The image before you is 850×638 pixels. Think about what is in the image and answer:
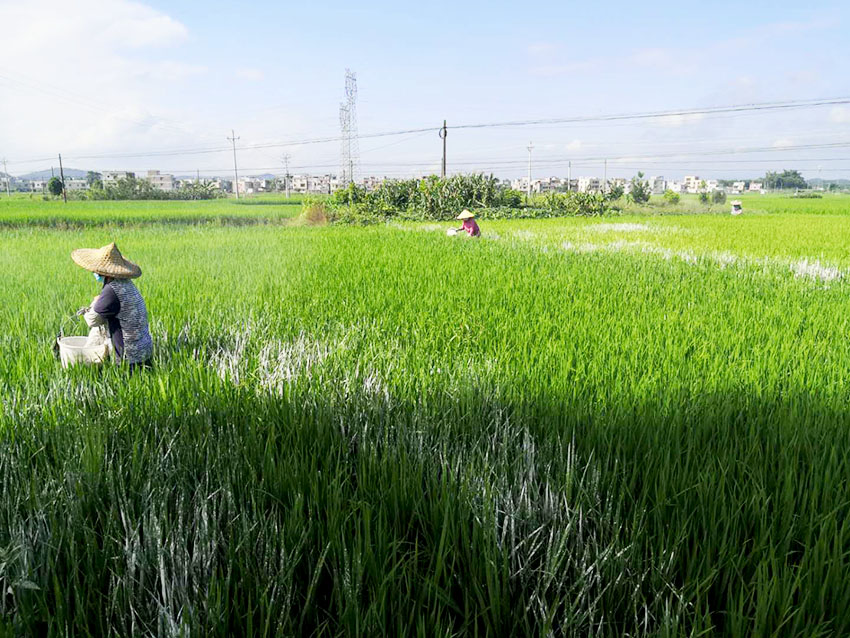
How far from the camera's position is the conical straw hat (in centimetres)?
254

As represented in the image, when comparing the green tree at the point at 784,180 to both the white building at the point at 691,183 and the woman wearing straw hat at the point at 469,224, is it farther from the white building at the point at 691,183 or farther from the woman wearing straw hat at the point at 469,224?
the woman wearing straw hat at the point at 469,224

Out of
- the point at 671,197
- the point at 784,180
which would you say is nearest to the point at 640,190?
the point at 671,197

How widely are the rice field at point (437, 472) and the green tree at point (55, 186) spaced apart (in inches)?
676

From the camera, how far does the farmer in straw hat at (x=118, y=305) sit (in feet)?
8.42

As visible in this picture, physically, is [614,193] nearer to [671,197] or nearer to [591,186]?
[671,197]

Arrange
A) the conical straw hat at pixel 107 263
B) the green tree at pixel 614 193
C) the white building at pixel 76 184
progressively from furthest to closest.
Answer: the green tree at pixel 614 193 → the white building at pixel 76 184 → the conical straw hat at pixel 107 263

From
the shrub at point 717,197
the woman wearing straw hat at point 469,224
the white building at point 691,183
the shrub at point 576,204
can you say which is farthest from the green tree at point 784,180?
the woman wearing straw hat at point 469,224

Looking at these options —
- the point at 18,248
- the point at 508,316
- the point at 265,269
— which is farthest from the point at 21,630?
the point at 18,248

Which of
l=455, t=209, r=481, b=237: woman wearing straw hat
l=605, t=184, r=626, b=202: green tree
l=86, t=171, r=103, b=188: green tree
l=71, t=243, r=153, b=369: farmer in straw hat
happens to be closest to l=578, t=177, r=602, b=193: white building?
l=605, t=184, r=626, b=202: green tree

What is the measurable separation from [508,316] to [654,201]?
2621 cm

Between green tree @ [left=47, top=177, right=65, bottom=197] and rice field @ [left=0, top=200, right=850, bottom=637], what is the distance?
17.2 m

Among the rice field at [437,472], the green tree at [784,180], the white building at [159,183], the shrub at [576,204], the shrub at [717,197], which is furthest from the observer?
the green tree at [784,180]

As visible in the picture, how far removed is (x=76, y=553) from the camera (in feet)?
4.01

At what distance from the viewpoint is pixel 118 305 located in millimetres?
2602
